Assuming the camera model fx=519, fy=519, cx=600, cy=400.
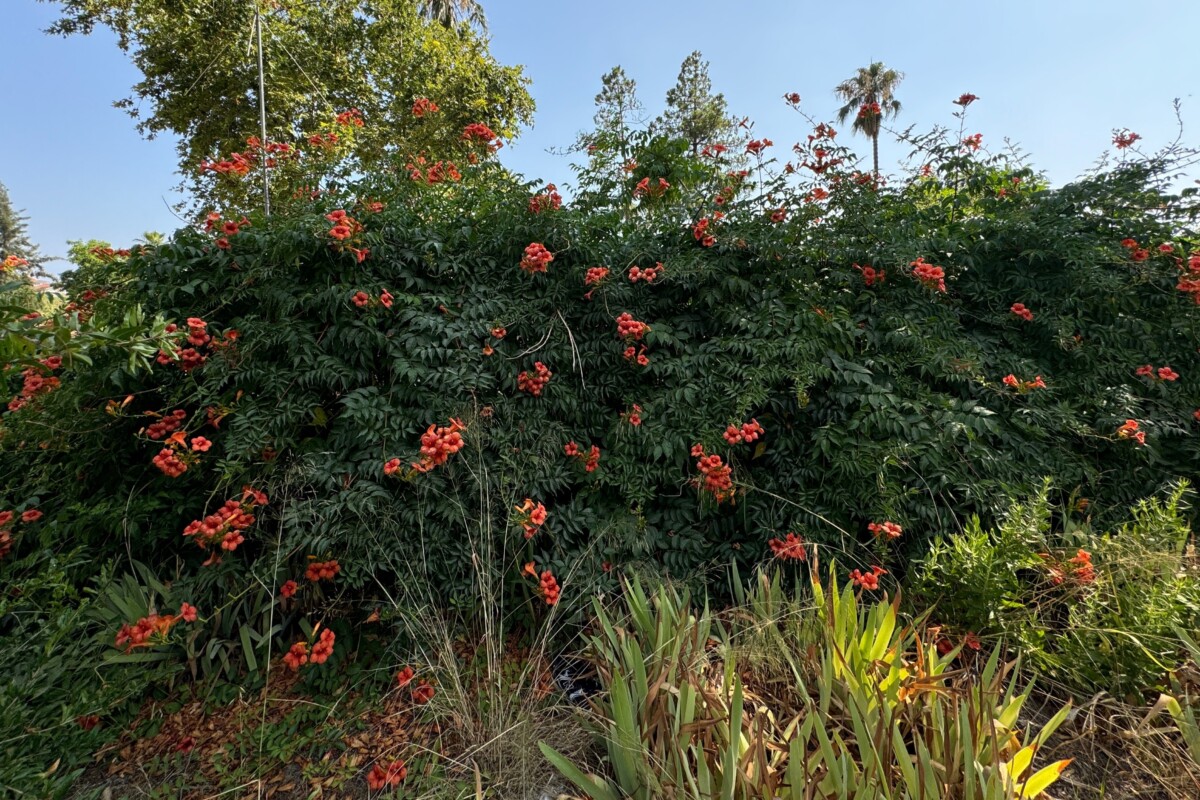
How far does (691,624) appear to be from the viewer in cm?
178

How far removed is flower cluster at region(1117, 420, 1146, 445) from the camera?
2.54 meters

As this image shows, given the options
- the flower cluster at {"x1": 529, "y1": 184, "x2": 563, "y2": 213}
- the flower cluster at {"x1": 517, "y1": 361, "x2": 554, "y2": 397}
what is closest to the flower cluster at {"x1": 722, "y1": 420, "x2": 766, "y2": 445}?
the flower cluster at {"x1": 517, "y1": 361, "x2": 554, "y2": 397}

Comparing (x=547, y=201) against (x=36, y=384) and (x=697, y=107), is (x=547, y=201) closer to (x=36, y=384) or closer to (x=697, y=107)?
(x=36, y=384)

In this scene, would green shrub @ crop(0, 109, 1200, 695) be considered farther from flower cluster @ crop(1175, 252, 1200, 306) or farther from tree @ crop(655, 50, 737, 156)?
tree @ crop(655, 50, 737, 156)

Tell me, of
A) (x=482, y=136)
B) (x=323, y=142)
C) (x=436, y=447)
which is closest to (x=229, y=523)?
(x=436, y=447)

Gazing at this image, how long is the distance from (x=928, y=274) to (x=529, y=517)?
2478 mm

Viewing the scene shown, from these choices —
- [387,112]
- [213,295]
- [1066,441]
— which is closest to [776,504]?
[1066,441]

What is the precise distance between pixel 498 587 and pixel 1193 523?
3.51m

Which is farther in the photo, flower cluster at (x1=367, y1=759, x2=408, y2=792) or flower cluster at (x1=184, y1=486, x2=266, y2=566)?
flower cluster at (x1=184, y1=486, x2=266, y2=566)

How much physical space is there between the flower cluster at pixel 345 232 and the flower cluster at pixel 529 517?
4.73 ft

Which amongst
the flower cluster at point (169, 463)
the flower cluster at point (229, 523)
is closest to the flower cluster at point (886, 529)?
the flower cluster at point (229, 523)

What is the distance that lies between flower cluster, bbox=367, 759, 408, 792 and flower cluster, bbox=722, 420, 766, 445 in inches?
70.1

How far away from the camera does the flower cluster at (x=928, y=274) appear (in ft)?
9.22

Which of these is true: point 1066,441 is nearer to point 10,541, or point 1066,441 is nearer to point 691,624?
point 691,624
